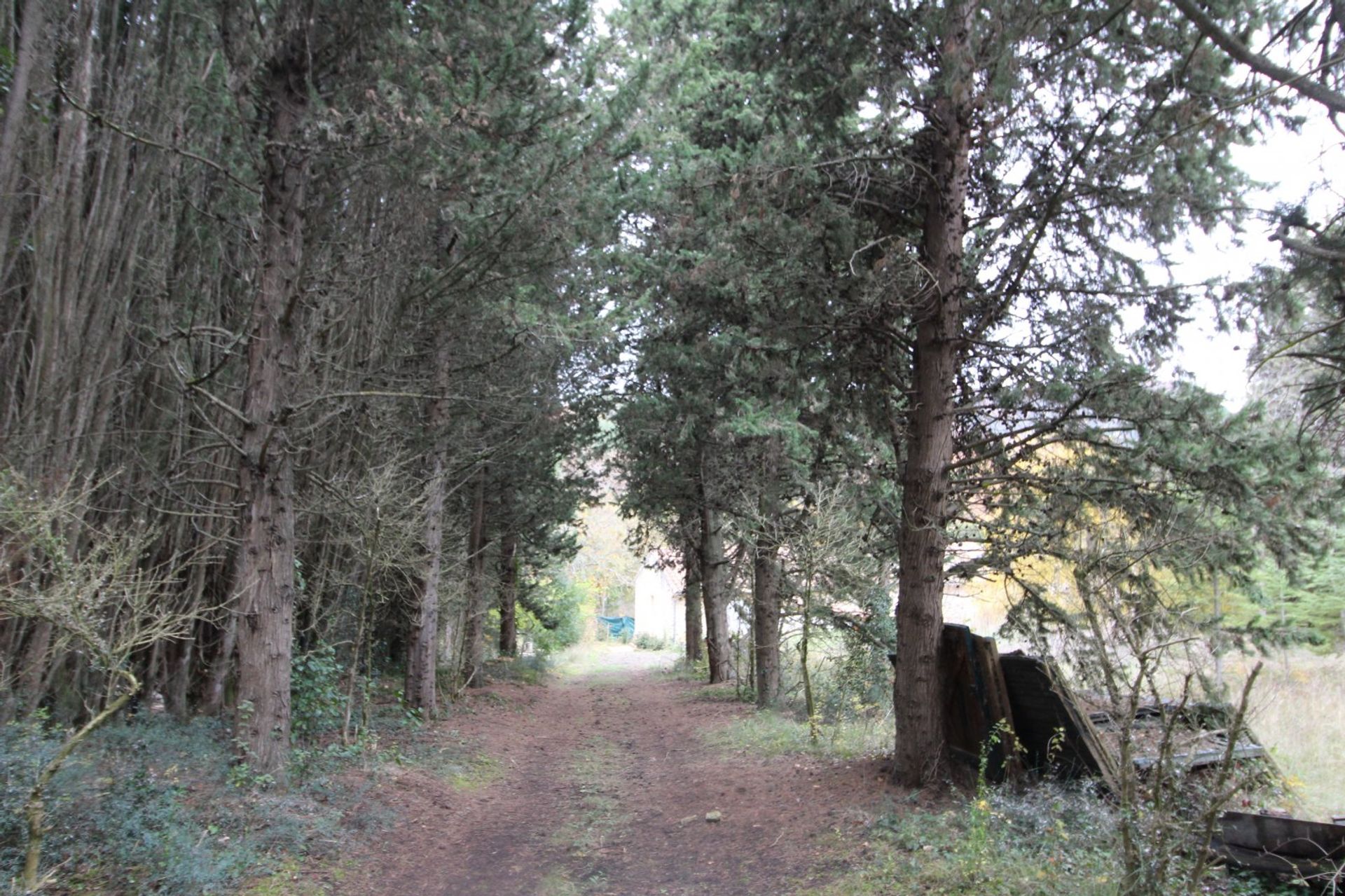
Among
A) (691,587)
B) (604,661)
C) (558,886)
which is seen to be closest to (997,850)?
(558,886)

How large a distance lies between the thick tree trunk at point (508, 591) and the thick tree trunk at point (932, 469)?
1134 cm

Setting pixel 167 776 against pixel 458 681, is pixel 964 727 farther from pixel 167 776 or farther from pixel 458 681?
pixel 458 681

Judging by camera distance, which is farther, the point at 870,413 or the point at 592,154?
→ the point at 870,413

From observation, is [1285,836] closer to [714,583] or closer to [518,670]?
[714,583]

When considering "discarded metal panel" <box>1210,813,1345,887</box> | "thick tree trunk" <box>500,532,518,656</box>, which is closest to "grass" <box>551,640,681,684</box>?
"thick tree trunk" <box>500,532,518,656</box>

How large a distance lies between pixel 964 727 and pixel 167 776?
21.9 ft

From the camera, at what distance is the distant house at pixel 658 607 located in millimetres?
43438

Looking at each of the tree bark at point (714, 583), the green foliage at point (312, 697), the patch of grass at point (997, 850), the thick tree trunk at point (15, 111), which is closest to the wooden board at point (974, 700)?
the patch of grass at point (997, 850)

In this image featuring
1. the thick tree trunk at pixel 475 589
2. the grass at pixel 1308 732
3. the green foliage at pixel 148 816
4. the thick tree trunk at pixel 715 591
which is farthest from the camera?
the thick tree trunk at pixel 715 591

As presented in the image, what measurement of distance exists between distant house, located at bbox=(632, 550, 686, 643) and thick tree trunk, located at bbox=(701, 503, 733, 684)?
1903cm

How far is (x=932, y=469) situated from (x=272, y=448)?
5931mm

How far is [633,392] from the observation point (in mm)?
16234

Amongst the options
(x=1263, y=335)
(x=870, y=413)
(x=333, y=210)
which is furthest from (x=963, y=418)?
(x=333, y=210)

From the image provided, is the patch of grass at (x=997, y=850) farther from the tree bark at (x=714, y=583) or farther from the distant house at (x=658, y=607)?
the distant house at (x=658, y=607)
